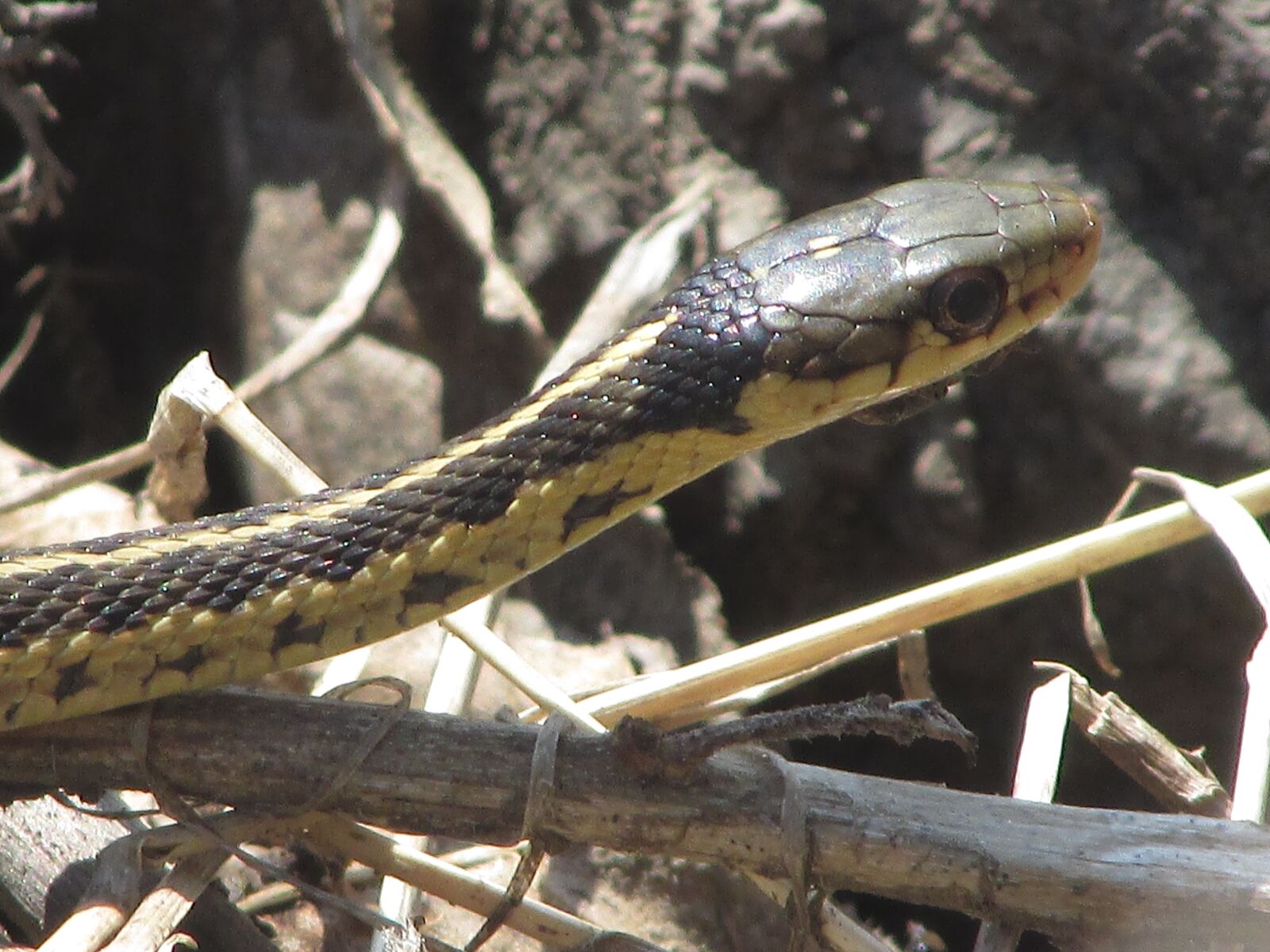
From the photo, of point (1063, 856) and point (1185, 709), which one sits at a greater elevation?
point (1063, 856)

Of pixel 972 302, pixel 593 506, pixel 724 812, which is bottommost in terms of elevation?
pixel 724 812

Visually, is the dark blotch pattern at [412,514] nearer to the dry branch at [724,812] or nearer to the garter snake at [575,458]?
the garter snake at [575,458]

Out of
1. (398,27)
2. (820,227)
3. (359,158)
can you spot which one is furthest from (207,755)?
(398,27)

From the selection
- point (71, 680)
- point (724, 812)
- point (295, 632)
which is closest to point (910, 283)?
point (724, 812)

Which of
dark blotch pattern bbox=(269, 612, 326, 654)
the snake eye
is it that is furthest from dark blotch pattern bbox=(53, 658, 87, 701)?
the snake eye

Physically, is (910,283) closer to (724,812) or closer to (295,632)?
(724,812)

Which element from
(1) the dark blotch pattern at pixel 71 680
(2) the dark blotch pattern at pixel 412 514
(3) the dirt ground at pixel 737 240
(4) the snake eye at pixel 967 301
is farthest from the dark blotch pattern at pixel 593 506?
(3) the dirt ground at pixel 737 240

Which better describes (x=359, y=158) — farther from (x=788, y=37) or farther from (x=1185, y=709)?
(x=1185, y=709)
